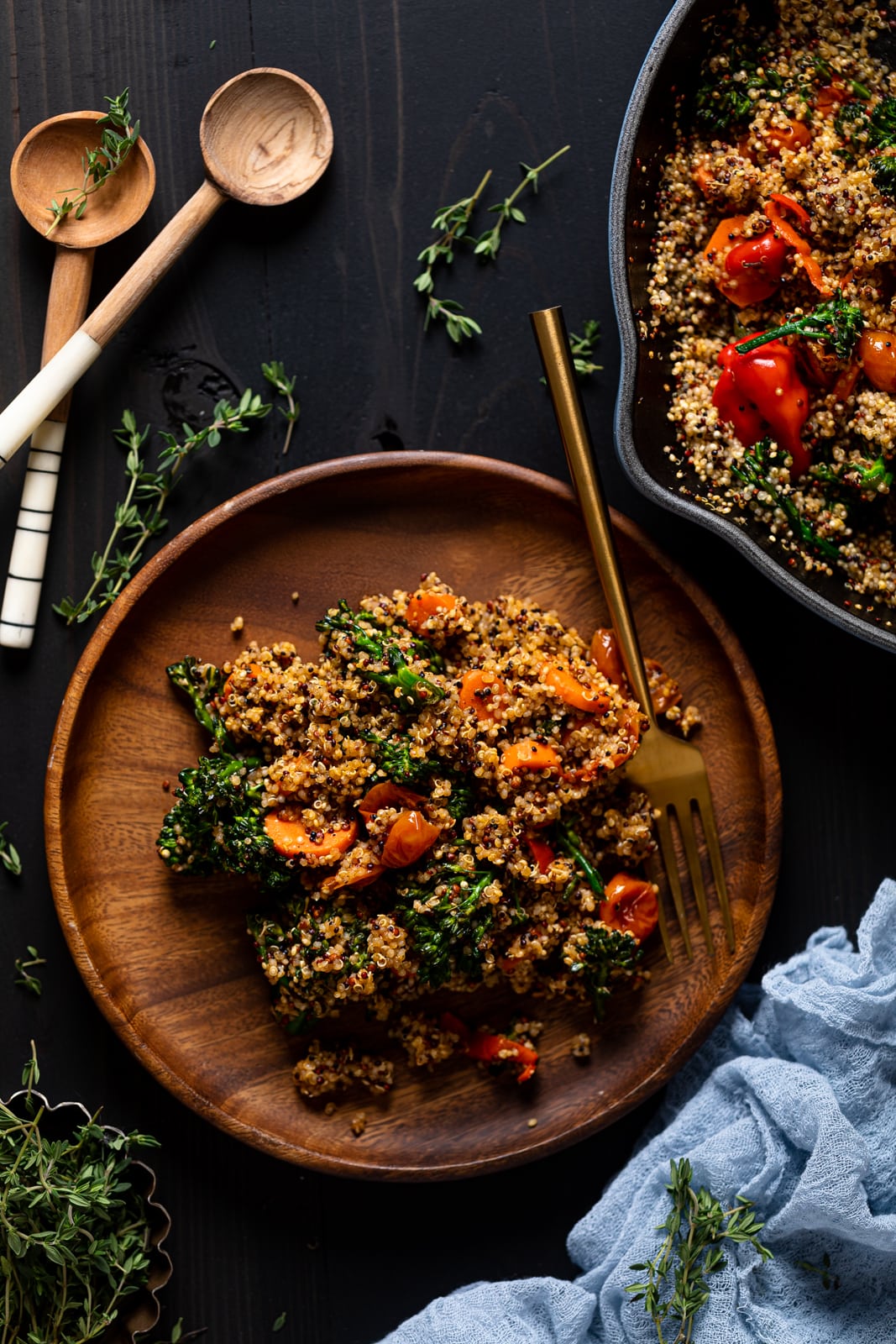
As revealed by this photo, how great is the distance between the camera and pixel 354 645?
2.32 metres

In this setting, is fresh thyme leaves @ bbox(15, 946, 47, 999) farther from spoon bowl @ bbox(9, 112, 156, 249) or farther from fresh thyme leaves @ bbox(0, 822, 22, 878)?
spoon bowl @ bbox(9, 112, 156, 249)

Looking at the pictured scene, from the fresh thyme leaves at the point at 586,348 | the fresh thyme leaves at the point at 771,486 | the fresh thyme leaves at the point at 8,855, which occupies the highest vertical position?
the fresh thyme leaves at the point at 586,348

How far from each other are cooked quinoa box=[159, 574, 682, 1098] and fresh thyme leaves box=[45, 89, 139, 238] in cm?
107

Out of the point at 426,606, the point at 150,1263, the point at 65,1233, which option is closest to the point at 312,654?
the point at 426,606

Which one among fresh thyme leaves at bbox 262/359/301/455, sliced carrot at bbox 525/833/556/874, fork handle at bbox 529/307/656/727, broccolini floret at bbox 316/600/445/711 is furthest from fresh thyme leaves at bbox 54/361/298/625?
sliced carrot at bbox 525/833/556/874

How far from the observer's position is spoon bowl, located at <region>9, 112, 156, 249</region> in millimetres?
2443

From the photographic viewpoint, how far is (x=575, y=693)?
225cm

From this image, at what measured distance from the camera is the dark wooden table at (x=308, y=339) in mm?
2539

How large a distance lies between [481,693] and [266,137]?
1.41 m

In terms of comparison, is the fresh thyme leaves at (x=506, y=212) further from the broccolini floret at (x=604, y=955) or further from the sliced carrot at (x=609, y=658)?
the broccolini floret at (x=604, y=955)

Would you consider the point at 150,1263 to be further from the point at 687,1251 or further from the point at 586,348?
the point at 586,348

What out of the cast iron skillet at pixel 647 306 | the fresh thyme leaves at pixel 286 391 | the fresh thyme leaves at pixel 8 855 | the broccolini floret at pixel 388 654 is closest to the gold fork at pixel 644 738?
the cast iron skillet at pixel 647 306

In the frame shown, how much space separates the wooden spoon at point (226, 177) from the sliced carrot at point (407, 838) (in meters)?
1.20

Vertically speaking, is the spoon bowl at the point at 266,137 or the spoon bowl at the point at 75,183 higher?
the spoon bowl at the point at 266,137
